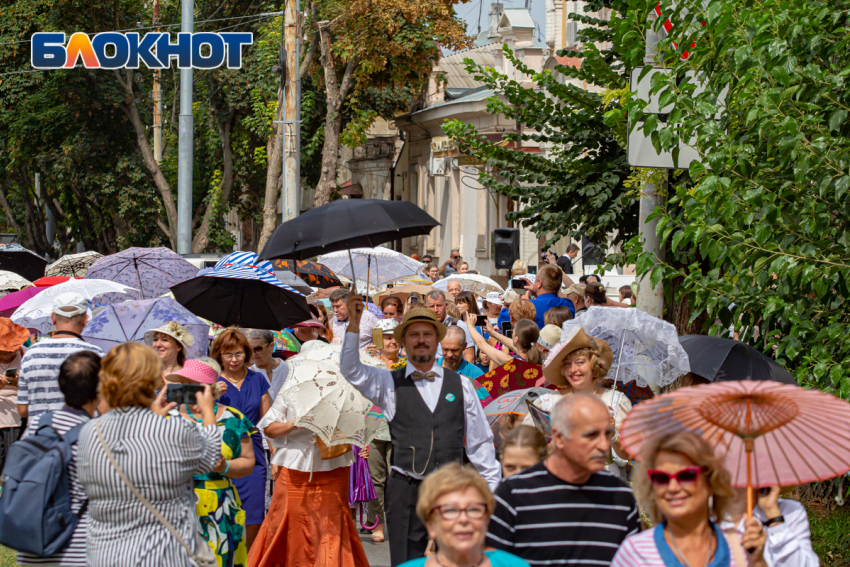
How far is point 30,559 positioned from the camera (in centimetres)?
452

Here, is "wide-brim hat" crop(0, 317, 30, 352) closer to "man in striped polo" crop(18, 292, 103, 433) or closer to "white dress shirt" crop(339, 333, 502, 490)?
"man in striped polo" crop(18, 292, 103, 433)

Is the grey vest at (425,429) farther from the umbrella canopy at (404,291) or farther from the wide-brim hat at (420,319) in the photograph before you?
the umbrella canopy at (404,291)

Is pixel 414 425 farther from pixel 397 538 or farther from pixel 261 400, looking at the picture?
pixel 261 400

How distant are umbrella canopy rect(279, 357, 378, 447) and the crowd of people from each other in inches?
5.9

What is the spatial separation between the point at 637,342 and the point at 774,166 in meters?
1.48

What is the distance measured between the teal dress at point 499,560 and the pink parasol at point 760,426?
56 centimetres

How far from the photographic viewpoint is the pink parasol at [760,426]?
3330 millimetres

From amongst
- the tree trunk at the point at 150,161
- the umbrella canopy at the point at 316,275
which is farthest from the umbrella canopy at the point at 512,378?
the tree trunk at the point at 150,161

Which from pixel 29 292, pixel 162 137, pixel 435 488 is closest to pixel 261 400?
pixel 435 488

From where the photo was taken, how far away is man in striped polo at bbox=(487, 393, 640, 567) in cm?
370

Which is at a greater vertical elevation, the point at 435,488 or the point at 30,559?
the point at 435,488

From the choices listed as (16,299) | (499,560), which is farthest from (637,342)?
(16,299)

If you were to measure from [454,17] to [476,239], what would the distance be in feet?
24.3

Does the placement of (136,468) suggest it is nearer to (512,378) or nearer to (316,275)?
(512,378)
